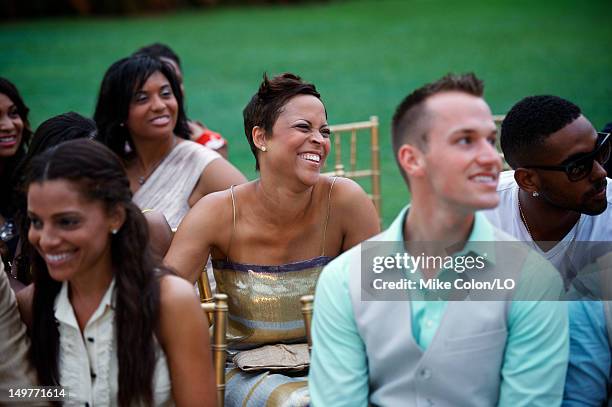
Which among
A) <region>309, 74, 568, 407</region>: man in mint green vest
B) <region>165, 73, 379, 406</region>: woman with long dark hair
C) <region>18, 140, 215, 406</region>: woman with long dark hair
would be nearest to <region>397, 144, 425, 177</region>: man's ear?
<region>309, 74, 568, 407</region>: man in mint green vest

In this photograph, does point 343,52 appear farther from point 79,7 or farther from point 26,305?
point 26,305

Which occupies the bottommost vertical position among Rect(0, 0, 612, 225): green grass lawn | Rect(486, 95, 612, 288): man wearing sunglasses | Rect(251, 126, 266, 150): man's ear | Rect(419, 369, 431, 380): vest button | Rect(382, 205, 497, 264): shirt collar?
Rect(419, 369, 431, 380): vest button

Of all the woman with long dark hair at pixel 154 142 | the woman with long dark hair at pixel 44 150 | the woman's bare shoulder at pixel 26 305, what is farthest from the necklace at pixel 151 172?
the woman's bare shoulder at pixel 26 305

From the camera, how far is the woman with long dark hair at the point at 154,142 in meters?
4.52

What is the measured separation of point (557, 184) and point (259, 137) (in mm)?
1171

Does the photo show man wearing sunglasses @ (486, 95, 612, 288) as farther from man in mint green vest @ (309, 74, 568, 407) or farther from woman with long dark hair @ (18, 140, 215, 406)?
woman with long dark hair @ (18, 140, 215, 406)

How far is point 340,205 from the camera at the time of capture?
348 cm

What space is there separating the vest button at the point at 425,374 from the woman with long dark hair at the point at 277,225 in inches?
34.7

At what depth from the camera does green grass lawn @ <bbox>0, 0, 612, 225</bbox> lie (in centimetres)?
1348

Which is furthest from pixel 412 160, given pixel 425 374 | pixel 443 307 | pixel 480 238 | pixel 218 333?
pixel 218 333

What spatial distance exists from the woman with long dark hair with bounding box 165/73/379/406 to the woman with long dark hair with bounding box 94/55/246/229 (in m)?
1.01

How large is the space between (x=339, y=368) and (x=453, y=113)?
0.79 meters

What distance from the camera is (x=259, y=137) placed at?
3.53 m

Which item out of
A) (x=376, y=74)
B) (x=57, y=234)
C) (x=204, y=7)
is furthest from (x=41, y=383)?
(x=204, y=7)
